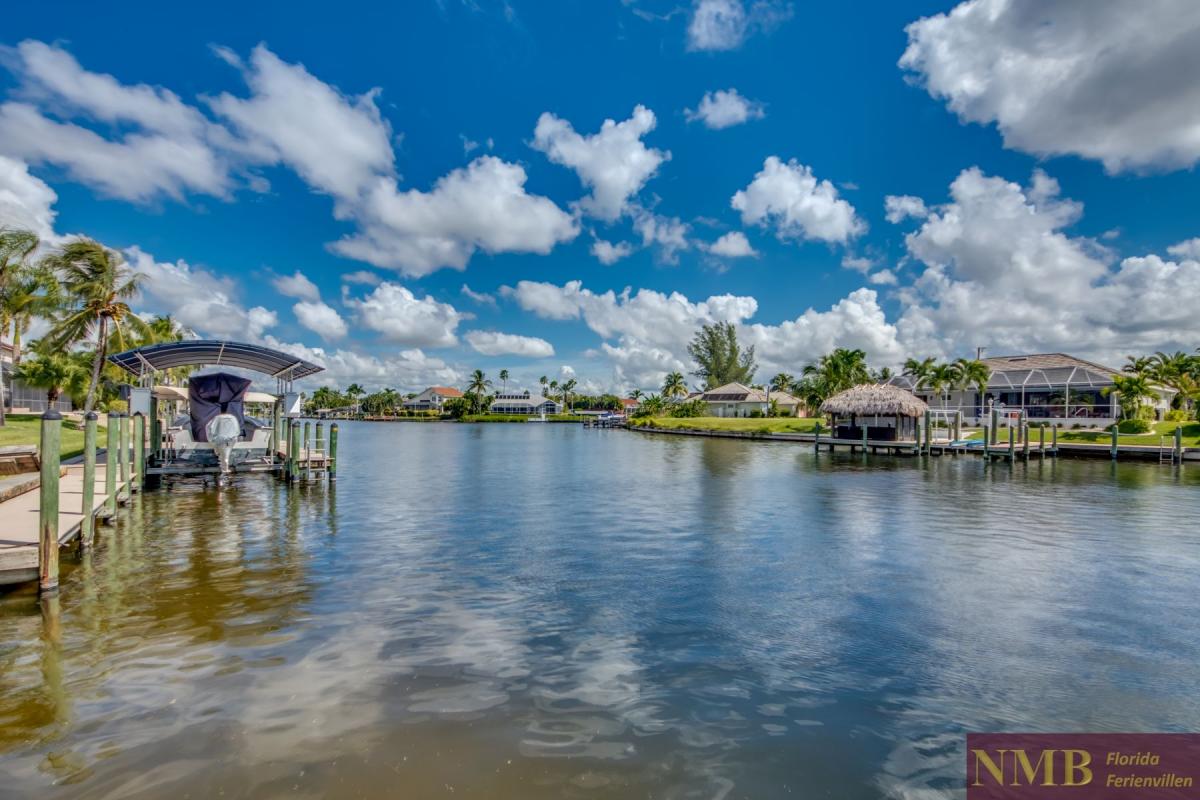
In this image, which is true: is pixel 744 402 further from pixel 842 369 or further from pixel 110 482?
pixel 110 482

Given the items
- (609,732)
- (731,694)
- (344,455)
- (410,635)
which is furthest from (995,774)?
(344,455)

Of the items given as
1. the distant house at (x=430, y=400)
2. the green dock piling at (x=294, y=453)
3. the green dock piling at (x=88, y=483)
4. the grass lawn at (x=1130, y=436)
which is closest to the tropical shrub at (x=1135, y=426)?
the grass lawn at (x=1130, y=436)

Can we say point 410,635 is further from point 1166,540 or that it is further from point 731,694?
point 1166,540

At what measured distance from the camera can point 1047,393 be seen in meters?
58.2

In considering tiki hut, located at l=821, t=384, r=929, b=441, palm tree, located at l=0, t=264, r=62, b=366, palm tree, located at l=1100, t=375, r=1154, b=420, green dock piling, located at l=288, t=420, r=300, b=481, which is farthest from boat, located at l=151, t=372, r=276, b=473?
palm tree, located at l=1100, t=375, r=1154, b=420

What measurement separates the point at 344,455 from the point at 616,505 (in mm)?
27638

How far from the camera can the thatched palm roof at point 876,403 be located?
147 ft

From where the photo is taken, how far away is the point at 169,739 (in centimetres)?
567

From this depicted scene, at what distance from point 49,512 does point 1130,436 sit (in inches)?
2284

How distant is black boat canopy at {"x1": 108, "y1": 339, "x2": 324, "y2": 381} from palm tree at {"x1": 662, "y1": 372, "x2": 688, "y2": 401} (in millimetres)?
100525

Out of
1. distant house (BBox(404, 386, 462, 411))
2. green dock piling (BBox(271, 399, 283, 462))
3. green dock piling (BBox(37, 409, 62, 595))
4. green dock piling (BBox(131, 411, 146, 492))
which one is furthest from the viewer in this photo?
distant house (BBox(404, 386, 462, 411))

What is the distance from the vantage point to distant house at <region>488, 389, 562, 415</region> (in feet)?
475

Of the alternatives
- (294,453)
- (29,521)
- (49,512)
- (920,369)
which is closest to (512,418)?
(920,369)

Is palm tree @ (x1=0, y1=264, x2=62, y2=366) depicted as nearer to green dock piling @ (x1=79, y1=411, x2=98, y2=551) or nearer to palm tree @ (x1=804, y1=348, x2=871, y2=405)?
green dock piling @ (x1=79, y1=411, x2=98, y2=551)
